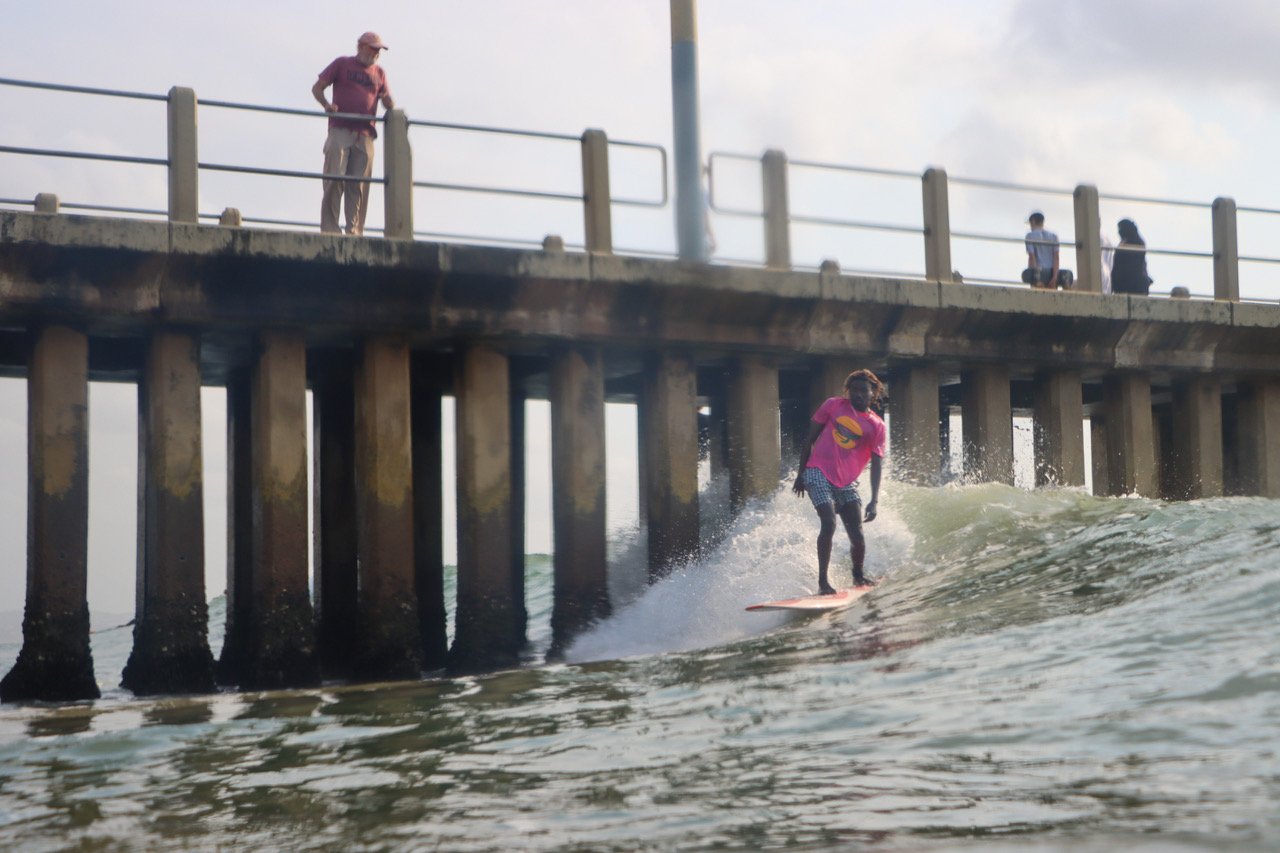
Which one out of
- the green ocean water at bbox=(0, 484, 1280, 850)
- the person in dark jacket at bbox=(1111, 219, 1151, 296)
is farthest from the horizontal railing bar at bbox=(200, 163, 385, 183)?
the person in dark jacket at bbox=(1111, 219, 1151, 296)

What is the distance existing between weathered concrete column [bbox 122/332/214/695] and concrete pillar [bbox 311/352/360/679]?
1.54m

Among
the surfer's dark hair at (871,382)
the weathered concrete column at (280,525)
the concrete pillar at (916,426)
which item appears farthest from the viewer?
the concrete pillar at (916,426)

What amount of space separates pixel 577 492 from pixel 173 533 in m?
3.19

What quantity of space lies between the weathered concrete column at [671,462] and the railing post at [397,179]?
2.51 m

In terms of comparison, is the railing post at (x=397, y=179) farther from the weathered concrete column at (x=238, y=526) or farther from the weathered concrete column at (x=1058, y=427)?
the weathered concrete column at (x=1058, y=427)

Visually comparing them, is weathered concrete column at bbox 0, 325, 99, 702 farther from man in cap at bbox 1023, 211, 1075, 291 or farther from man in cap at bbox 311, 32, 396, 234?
man in cap at bbox 1023, 211, 1075, 291

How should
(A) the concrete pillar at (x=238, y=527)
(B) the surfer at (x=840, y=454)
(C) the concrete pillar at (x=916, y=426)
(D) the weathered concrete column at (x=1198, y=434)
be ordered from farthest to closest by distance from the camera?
(D) the weathered concrete column at (x=1198, y=434)
(C) the concrete pillar at (x=916, y=426)
(A) the concrete pillar at (x=238, y=527)
(B) the surfer at (x=840, y=454)

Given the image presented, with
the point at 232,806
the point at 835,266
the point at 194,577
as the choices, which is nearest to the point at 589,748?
the point at 232,806

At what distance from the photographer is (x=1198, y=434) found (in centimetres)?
1630

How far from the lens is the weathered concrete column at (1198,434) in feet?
53.1

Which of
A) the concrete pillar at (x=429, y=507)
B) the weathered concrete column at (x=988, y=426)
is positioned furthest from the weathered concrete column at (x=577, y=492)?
the weathered concrete column at (x=988, y=426)

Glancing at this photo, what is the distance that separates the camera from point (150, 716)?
8477 millimetres

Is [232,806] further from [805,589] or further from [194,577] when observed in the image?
[805,589]

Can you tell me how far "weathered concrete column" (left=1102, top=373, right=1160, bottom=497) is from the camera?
15.9 meters
